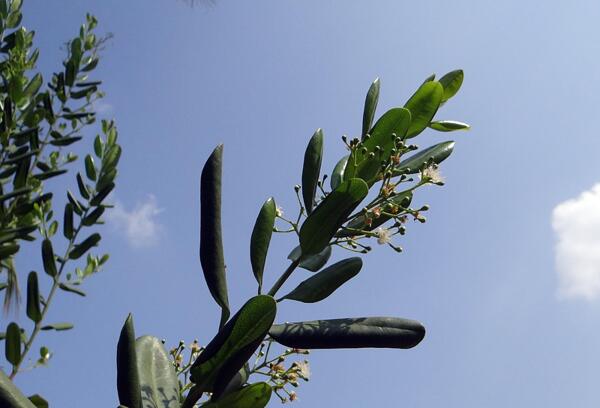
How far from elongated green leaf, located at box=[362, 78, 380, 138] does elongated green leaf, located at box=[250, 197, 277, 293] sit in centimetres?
44

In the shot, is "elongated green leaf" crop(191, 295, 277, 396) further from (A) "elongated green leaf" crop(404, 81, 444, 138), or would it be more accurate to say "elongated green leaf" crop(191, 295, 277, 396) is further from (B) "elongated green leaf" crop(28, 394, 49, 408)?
(A) "elongated green leaf" crop(404, 81, 444, 138)

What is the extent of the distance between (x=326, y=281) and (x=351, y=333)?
0.61 ft

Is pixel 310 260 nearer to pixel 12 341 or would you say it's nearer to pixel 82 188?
pixel 12 341

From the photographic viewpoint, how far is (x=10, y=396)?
4.40ft

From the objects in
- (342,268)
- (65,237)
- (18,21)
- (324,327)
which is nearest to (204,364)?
(324,327)

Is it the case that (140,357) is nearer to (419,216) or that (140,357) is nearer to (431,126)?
(419,216)

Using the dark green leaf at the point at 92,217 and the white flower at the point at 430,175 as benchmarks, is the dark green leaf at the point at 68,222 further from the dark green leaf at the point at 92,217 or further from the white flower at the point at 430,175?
the white flower at the point at 430,175

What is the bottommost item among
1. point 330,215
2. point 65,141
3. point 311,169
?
point 330,215

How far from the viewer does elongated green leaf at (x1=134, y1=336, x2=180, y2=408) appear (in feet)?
5.15

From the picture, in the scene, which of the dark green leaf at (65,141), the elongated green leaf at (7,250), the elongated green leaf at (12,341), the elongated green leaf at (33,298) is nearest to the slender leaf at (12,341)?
the elongated green leaf at (12,341)

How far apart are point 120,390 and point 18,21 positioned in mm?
3338

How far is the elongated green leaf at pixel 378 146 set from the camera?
6.07 ft

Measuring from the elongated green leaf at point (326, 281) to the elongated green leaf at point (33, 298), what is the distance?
132 cm

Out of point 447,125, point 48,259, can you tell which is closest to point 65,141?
point 48,259
